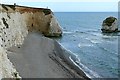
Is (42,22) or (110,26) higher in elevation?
(42,22)

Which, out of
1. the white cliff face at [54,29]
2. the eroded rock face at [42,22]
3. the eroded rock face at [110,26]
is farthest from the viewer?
the eroded rock face at [110,26]

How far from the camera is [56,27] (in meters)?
64.9

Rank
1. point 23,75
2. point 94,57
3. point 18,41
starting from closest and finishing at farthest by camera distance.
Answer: point 23,75
point 18,41
point 94,57

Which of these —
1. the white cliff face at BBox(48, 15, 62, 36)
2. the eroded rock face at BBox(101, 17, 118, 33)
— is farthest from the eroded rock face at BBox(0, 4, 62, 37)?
the eroded rock face at BBox(101, 17, 118, 33)

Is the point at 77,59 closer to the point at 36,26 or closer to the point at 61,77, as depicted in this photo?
the point at 61,77

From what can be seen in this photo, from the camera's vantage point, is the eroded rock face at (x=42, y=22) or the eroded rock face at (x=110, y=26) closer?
the eroded rock face at (x=42, y=22)

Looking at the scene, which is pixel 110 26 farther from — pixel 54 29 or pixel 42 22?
pixel 42 22

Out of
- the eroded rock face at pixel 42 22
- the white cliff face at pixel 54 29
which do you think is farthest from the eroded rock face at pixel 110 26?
the white cliff face at pixel 54 29

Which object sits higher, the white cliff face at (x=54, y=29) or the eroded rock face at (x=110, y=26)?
the white cliff face at (x=54, y=29)

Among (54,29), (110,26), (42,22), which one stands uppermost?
(42,22)

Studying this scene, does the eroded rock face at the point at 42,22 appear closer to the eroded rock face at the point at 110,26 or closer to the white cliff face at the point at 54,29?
the white cliff face at the point at 54,29

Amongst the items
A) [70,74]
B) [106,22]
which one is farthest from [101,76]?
[106,22]

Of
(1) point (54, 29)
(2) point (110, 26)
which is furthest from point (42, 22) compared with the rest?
(2) point (110, 26)

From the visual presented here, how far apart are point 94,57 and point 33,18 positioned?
1107 inches
